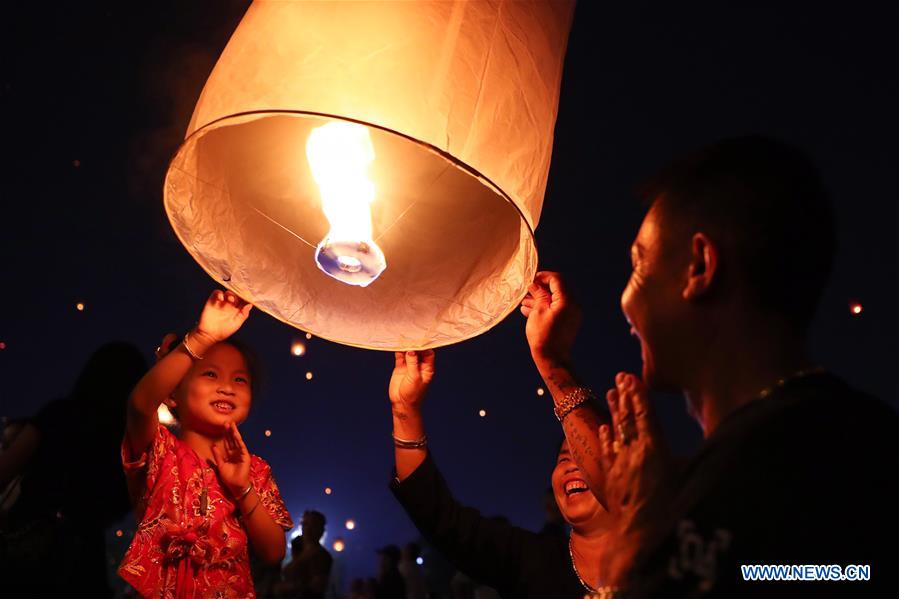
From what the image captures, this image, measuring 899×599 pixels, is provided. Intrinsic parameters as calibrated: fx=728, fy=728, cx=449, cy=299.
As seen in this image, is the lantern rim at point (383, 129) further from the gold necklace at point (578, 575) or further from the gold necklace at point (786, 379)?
the gold necklace at point (578, 575)

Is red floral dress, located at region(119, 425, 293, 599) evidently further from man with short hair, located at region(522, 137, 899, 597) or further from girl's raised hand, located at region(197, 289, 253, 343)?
man with short hair, located at region(522, 137, 899, 597)

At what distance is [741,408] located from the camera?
2.83 ft

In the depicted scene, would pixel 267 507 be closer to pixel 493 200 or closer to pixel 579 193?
pixel 493 200

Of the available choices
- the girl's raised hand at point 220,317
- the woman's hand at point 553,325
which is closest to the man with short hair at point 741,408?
the woman's hand at point 553,325

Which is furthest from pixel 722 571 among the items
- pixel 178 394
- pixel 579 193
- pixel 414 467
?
Result: pixel 579 193

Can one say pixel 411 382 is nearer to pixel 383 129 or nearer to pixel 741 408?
pixel 383 129

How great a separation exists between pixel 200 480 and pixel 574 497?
41.3 inches

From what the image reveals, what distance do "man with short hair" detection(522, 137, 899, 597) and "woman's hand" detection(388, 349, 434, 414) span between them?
907 millimetres

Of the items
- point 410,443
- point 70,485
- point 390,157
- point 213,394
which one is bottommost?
point 70,485

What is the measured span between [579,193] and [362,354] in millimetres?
3442

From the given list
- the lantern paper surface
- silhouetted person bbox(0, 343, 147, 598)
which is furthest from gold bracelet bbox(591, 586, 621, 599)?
silhouetted person bbox(0, 343, 147, 598)

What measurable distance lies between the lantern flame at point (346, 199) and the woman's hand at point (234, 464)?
2.94 feet

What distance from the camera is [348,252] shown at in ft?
4.51

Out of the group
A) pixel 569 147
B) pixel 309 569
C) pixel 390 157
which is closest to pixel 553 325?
pixel 390 157
